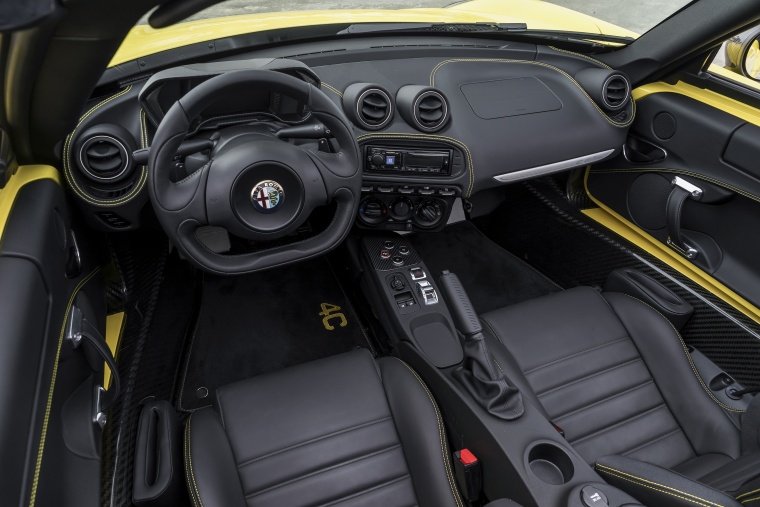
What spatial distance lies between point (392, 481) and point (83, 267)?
1.12 meters

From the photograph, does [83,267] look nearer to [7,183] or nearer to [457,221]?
[7,183]

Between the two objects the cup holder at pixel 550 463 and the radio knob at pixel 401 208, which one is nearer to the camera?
the cup holder at pixel 550 463

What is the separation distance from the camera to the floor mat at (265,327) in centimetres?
243

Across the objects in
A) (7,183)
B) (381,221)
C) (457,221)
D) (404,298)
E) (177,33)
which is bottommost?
(457,221)

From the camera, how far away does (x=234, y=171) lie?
1491 millimetres

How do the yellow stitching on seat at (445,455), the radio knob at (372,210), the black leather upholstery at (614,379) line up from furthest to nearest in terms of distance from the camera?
the radio knob at (372,210), the black leather upholstery at (614,379), the yellow stitching on seat at (445,455)

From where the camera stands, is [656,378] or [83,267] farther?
[656,378]

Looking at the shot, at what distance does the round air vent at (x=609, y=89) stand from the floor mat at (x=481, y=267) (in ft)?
3.08

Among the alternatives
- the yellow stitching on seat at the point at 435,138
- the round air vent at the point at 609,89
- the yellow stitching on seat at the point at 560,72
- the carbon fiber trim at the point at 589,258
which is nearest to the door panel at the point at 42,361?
the yellow stitching on seat at the point at 435,138

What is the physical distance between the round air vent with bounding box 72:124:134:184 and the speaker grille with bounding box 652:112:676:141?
197 centimetres

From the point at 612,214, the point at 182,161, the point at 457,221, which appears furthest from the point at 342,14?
the point at 612,214

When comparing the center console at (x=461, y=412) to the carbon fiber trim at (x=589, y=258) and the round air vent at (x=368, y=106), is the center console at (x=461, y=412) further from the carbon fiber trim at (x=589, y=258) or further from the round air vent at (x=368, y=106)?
the carbon fiber trim at (x=589, y=258)

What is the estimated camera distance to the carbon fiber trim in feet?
6.74

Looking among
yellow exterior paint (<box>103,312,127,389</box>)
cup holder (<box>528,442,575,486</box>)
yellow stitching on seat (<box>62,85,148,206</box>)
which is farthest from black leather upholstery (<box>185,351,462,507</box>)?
yellow stitching on seat (<box>62,85,148,206</box>)
